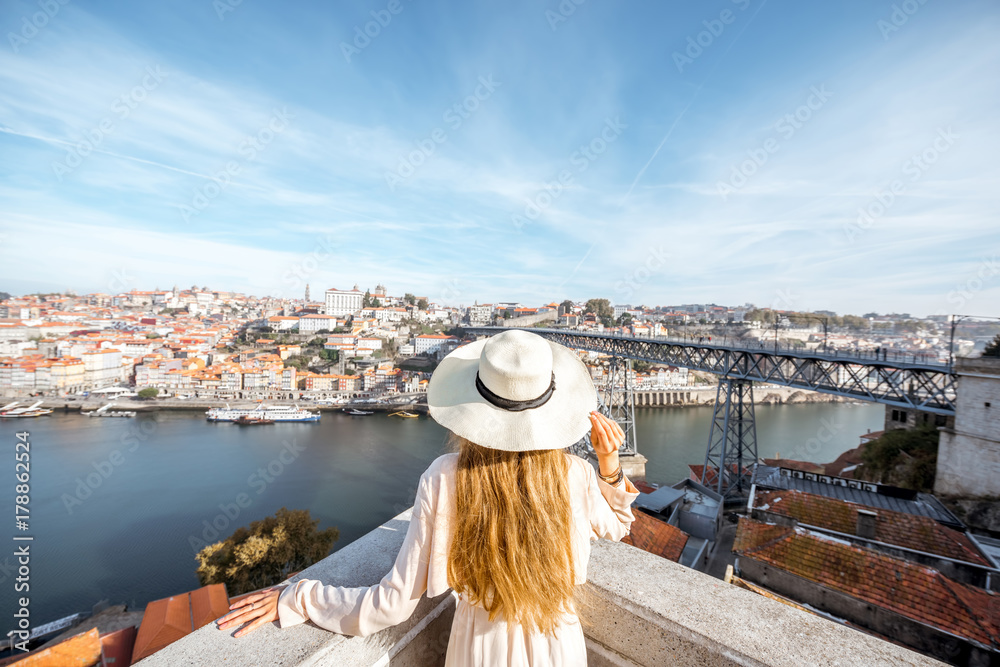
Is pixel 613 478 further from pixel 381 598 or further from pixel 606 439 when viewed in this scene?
pixel 381 598

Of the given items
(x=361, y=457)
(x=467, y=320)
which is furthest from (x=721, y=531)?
(x=467, y=320)

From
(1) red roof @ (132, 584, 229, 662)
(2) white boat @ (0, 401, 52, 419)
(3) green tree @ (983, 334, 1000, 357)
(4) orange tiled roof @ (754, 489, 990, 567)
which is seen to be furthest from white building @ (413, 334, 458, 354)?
(1) red roof @ (132, 584, 229, 662)

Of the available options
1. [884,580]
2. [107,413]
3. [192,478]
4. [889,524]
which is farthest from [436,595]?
[107,413]

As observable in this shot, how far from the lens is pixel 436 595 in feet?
2.02

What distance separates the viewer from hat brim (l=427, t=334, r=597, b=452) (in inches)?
24.5

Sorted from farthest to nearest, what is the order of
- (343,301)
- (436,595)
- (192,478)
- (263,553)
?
1. (343,301)
2. (192,478)
3. (263,553)
4. (436,595)

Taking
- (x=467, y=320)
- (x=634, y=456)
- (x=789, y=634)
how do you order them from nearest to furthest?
(x=789, y=634) < (x=634, y=456) < (x=467, y=320)

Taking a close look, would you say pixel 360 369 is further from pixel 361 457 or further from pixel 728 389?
pixel 728 389

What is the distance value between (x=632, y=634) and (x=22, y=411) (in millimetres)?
32600

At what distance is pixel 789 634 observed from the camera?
30.0 inches

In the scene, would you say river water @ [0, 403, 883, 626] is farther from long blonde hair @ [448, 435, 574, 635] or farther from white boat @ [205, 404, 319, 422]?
long blonde hair @ [448, 435, 574, 635]

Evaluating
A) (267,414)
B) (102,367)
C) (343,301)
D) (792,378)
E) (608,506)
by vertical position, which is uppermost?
(343,301)

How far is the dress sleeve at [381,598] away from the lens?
649 millimetres

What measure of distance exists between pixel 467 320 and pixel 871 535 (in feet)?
166
